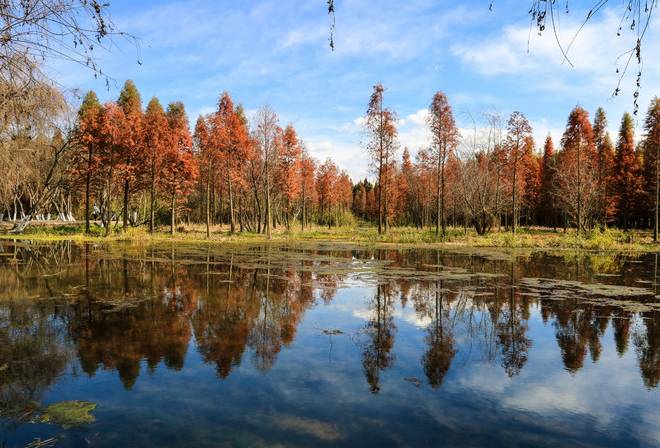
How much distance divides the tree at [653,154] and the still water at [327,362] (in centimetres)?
3076

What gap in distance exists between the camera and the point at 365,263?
872 inches

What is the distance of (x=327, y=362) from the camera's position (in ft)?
24.6

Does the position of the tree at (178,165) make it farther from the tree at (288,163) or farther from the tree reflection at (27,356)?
the tree reflection at (27,356)

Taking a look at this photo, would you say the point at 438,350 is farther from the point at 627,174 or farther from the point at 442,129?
the point at 627,174

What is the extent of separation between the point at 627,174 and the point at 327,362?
65783mm

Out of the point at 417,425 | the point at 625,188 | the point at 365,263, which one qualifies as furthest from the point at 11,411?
the point at 625,188

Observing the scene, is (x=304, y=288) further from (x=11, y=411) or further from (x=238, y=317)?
(x=11, y=411)

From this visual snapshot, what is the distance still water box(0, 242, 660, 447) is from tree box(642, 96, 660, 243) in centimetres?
3076

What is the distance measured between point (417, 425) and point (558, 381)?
305 cm

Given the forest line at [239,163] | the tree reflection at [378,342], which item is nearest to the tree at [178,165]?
the forest line at [239,163]

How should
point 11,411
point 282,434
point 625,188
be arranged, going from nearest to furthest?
point 282,434 < point 11,411 < point 625,188

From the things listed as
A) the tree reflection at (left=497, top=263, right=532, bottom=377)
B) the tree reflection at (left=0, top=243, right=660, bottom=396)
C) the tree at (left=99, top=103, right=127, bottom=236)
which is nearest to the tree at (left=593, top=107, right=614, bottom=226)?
the tree reflection at (left=0, top=243, right=660, bottom=396)

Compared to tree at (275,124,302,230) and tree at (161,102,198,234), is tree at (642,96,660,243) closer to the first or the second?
tree at (275,124,302,230)

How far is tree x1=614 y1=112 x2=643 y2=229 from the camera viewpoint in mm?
58125
